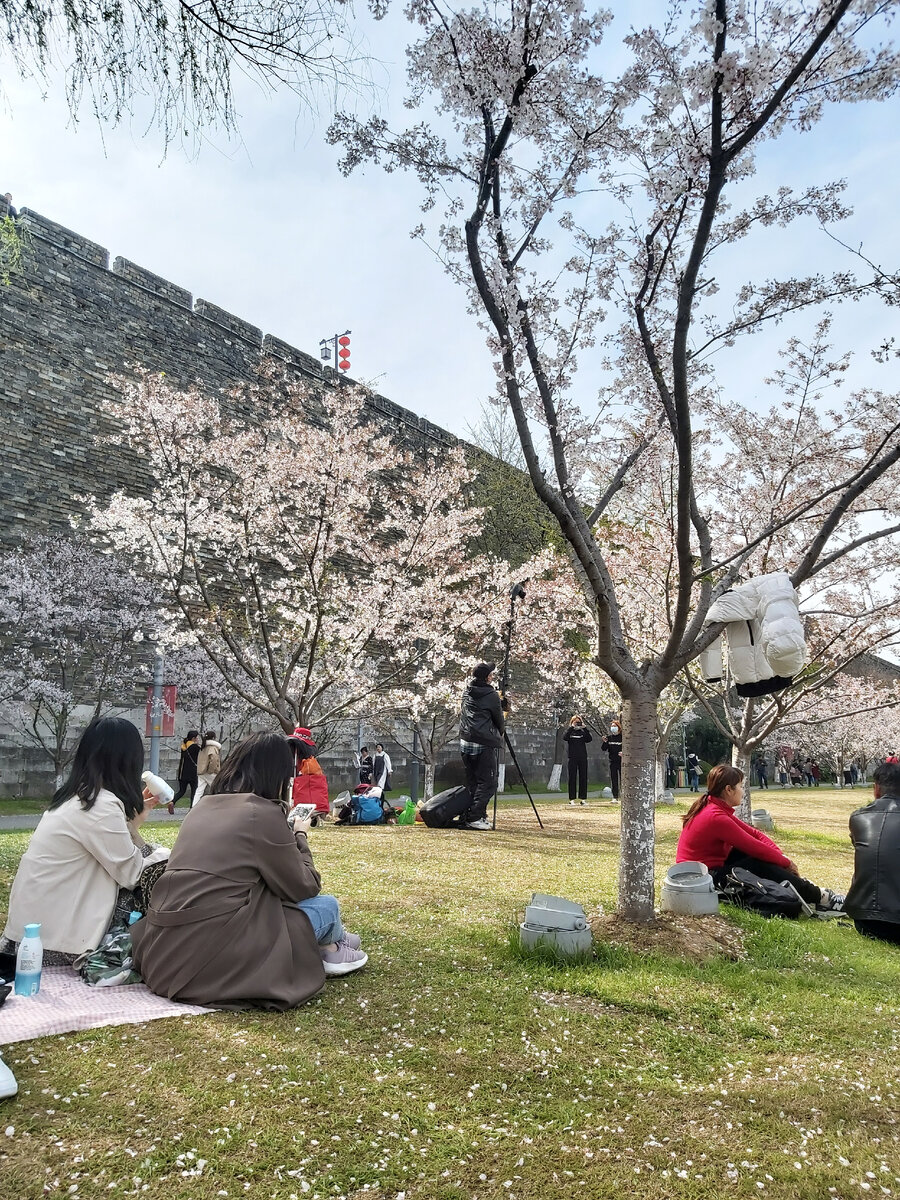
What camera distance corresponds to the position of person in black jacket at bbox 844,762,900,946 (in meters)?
4.86

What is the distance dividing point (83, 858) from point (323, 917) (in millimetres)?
1103

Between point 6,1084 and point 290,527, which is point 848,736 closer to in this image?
point 290,527

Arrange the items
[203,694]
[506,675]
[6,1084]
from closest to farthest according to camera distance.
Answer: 1. [6,1084]
2. [506,675]
3. [203,694]

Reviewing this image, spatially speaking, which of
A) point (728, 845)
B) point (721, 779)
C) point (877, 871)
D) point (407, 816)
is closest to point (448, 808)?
point (407, 816)

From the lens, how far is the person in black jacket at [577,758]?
54.6ft

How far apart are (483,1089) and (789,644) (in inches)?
120

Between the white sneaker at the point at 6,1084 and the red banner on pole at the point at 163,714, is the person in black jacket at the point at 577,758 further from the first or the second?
the white sneaker at the point at 6,1084

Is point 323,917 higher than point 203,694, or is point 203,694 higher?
point 203,694

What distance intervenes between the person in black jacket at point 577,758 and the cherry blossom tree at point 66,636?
27.9 ft

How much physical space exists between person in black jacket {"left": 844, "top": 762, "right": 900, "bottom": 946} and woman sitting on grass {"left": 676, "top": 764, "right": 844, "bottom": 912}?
607 millimetres

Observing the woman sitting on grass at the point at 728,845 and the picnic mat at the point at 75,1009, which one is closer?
the picnic mat at the point at 75,1009

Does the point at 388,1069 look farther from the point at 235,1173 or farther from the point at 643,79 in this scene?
the point at 643,79

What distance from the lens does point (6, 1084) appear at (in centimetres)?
244

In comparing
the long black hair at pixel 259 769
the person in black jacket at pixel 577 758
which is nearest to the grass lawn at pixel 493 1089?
the long black hair at pixel 259 769
